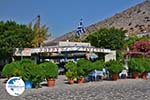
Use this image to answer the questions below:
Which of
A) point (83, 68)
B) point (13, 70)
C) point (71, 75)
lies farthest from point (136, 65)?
point (13, 70)

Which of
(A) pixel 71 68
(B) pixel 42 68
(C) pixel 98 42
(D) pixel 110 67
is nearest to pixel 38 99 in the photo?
(B) pixel 42 68

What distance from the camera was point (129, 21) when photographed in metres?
118

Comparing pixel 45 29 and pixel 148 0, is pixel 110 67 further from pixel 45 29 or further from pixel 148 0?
pixel 148 0

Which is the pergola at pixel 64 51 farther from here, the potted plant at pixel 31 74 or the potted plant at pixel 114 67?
the potted plant at pixel 31 74

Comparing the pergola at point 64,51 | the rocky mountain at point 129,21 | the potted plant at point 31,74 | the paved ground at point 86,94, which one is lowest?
the paved ground at point 86,94

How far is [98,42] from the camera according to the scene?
181 feet

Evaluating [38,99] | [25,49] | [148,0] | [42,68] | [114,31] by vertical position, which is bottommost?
[38,99]

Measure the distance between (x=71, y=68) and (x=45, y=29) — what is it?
3762 cm

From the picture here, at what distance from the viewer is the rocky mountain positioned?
347 ft

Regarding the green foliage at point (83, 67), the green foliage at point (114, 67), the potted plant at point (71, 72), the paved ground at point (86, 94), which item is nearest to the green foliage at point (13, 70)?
the paved ground at point (86, 94)

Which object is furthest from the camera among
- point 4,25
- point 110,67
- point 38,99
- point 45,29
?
point 45,29

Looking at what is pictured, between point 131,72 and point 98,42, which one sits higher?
point 98,42

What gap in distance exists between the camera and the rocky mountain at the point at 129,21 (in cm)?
10576

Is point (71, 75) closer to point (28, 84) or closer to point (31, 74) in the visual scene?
point (28, 84)
